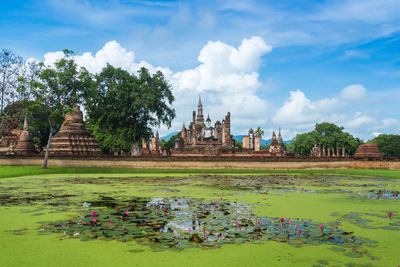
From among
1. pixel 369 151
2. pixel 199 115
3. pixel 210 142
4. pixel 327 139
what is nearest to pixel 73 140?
pixel 210 142

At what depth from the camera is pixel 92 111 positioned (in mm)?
36562

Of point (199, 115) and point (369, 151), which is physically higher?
point (199, 115)

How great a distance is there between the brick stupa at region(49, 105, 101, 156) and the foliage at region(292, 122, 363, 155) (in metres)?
56.0

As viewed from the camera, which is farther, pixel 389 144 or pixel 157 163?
pixel 389 144

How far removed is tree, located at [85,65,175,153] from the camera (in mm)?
34781

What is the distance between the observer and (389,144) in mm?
80938

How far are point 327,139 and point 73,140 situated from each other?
200ft

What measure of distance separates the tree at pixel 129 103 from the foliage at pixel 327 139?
48.4 meters

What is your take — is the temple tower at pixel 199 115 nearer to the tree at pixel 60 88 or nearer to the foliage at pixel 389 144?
the tree at pixel 60 88

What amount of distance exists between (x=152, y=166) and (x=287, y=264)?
24206 millimetres

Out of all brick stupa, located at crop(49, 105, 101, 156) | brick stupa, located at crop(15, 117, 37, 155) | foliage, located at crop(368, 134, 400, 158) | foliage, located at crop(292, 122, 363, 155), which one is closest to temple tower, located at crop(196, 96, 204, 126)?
foliage, located at crop(292, 122, 363, 155)

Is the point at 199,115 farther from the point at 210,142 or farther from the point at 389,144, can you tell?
the point at 389,144

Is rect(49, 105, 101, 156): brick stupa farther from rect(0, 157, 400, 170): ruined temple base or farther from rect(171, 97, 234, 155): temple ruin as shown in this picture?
rect(171, 97, 234, 155): temple ruin

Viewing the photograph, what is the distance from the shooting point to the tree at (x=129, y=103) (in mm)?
34781
